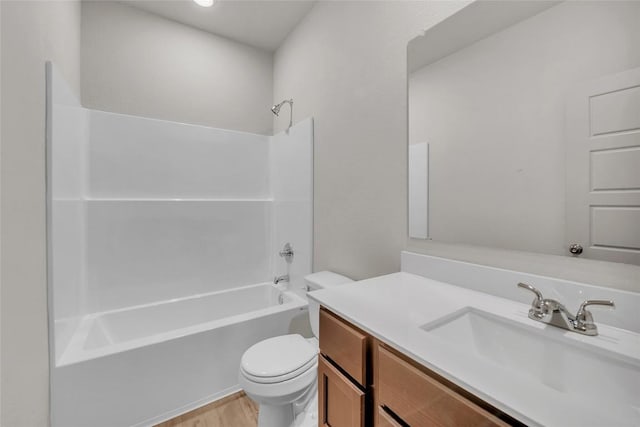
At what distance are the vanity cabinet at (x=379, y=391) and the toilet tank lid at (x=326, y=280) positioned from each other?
65 cm

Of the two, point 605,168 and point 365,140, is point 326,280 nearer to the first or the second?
point 365,140

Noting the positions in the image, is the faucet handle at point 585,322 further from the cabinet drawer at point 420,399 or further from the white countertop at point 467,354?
the cabinet drawer at point 420,399

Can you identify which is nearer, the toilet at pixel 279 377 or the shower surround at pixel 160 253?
the toilet at pixel 279 377

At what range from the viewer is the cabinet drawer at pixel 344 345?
78 cm

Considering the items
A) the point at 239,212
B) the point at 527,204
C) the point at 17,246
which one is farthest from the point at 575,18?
the point at 239,212

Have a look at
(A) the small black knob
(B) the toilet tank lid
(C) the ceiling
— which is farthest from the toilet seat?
(C) the ceiling

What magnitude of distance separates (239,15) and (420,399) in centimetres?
283

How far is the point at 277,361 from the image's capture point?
4.34ft

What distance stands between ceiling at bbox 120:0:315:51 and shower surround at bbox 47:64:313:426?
0.73 metres

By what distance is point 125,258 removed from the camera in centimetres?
209

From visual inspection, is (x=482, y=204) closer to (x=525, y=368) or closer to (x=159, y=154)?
(x=525, y=368)

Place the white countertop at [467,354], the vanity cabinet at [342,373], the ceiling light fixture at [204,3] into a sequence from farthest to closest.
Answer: the ceiling light fixture at [204,3], the vanity cabinet at [342,373], the white countertop at [467,354]

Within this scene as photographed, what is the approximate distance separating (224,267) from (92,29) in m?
2.17

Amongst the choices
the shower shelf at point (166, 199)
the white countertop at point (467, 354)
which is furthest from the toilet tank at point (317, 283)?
the shower shelf at point (166, 199)
